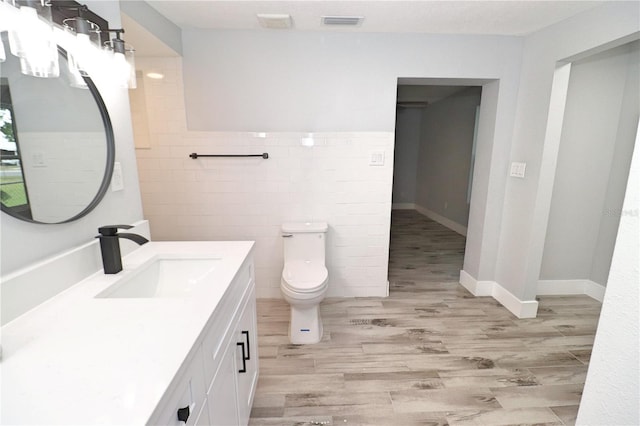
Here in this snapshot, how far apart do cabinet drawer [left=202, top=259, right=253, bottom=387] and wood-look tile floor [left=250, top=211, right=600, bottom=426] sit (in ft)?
2.41

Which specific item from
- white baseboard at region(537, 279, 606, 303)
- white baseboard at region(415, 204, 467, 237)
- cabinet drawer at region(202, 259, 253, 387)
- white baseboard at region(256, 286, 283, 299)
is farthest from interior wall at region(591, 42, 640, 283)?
cabinet drawer at region(202, 259, 253, 387)

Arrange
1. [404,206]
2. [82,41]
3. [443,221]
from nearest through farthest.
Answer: [82,41] < [443,221] < [404,206]

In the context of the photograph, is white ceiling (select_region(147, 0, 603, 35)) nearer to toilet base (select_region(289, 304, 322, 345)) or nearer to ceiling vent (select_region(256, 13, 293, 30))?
ceiling vent (select_region(256, 13, 293, 30))

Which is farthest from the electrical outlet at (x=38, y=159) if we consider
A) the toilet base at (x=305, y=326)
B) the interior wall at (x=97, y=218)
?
the toilet base at (x=305, y=326)

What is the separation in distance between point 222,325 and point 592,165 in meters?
3.19

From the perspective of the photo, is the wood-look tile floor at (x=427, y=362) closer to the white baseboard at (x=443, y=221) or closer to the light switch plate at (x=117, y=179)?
the light switch plate at (x=117, y=179)

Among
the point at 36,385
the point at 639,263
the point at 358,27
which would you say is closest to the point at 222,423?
the point at 36,385

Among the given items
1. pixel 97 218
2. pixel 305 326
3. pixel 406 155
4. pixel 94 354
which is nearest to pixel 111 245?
pixel 97 218

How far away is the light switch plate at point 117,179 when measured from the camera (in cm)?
136

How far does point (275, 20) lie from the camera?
2055mm

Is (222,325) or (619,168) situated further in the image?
(619,168)

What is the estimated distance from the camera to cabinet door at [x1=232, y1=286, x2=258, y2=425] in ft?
4.20

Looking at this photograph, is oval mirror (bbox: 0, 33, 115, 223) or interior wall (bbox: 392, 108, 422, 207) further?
interior wall (bbox: 392, 108, 422, 207)

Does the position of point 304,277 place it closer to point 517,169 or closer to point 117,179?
point 117,179
